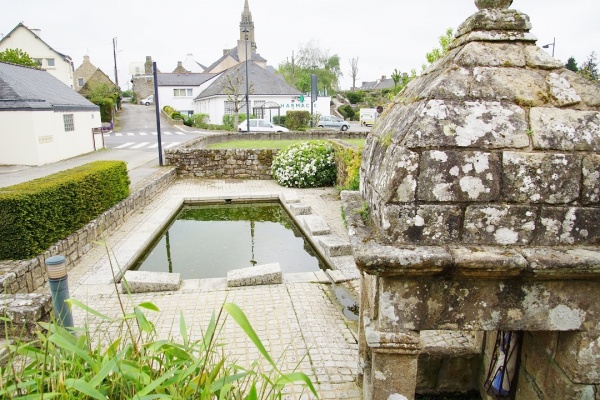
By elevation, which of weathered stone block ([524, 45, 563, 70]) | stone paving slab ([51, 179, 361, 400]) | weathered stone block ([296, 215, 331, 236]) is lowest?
stone paving slab ([51, 179, 361, 400])

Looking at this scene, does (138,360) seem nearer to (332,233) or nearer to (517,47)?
(517,47)

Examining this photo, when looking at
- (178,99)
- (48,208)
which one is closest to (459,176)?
(48,208)

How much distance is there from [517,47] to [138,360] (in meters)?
2.43

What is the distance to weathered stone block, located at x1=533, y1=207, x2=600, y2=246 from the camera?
6.72 feet

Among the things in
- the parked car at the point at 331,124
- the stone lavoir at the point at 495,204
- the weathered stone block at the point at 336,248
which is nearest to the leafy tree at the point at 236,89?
the parked car at the point at 331,124

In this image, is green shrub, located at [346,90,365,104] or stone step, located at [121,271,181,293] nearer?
stone step, located at [121,271,181,293]

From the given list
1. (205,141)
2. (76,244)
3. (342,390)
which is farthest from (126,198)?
(205,141)

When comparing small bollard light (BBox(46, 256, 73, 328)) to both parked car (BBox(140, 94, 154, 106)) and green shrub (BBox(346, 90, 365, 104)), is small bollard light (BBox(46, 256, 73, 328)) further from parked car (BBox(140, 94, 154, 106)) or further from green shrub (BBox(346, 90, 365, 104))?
parked car (BBox(140, 94, 154, 106))

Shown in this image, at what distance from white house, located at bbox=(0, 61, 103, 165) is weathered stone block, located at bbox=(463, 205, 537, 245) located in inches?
722

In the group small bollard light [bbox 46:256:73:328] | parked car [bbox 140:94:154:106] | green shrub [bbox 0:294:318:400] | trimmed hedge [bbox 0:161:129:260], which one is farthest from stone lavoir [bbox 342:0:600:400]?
parked car [bbox 140:94:154:106]

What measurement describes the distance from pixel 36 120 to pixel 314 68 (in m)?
63.5

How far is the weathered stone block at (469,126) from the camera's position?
6.71ft

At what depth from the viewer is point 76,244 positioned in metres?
7.57

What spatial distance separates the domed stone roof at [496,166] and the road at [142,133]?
1959 centimetres
